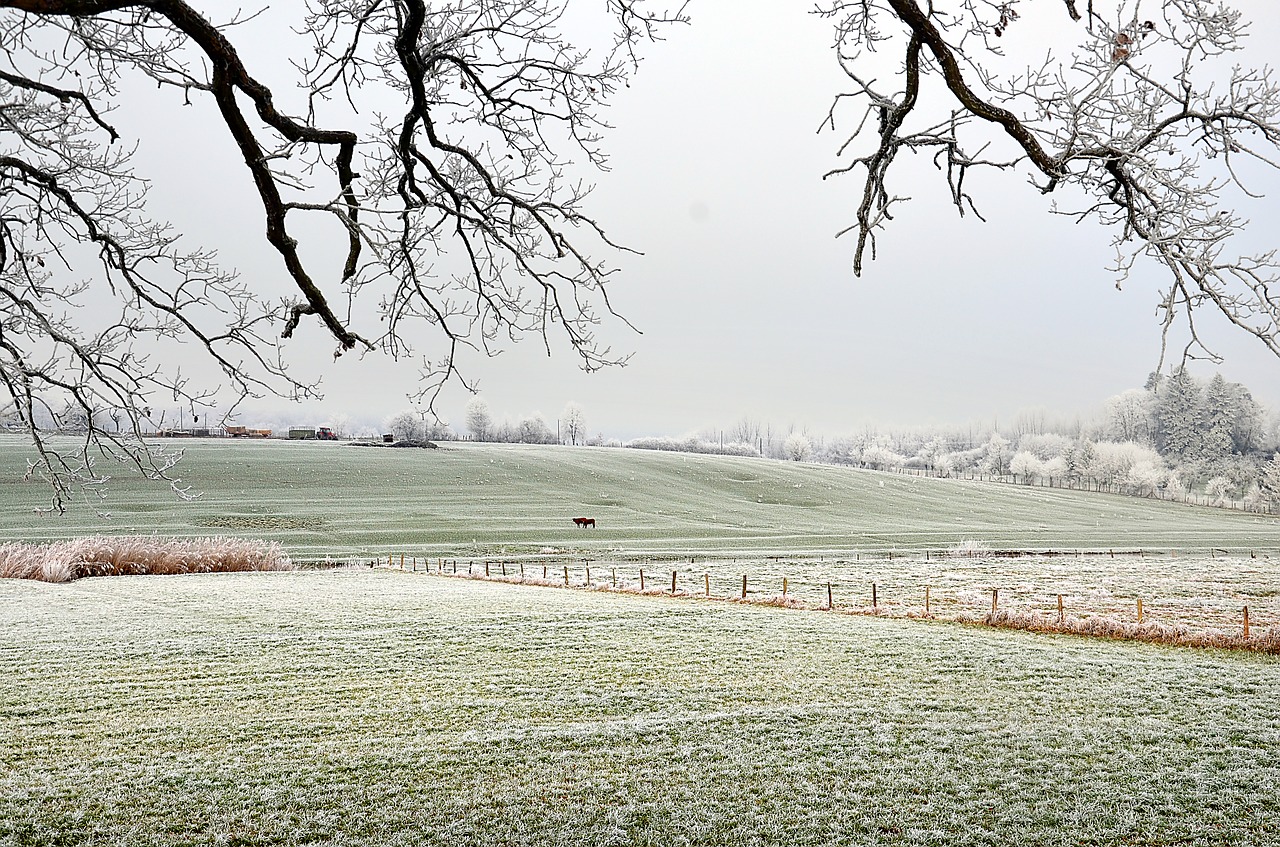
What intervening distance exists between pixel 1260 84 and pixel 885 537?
4209cm

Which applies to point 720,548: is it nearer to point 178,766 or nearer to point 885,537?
point 885,537

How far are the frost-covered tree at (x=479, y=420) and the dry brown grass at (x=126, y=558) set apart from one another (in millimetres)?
Result: 74567

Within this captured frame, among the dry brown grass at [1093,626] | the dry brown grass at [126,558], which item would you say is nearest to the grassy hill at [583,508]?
the dry brown grass at [126,558]

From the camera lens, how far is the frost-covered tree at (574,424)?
108750mm

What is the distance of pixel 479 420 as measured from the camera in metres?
103

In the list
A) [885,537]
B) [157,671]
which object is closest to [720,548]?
[885,537]

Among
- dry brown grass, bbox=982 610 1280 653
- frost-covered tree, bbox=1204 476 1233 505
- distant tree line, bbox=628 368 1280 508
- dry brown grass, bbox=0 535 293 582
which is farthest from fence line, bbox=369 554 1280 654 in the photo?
frost-covered tree, bbox=1204 476 1233 505

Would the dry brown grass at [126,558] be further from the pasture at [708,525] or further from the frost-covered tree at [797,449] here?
the frost-covered tree at [797,449]

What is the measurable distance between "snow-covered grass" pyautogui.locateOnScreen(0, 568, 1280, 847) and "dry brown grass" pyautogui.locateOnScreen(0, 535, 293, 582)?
375 inches

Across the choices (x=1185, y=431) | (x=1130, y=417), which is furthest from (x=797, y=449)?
(x=1185, y=431)

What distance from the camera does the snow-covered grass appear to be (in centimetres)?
558

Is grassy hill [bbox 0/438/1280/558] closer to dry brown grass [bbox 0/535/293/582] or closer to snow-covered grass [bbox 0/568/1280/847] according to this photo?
dry brown grass [bbox 0/535/293/582]

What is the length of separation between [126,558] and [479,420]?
80337 millimetres

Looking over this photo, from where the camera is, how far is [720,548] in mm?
37188
